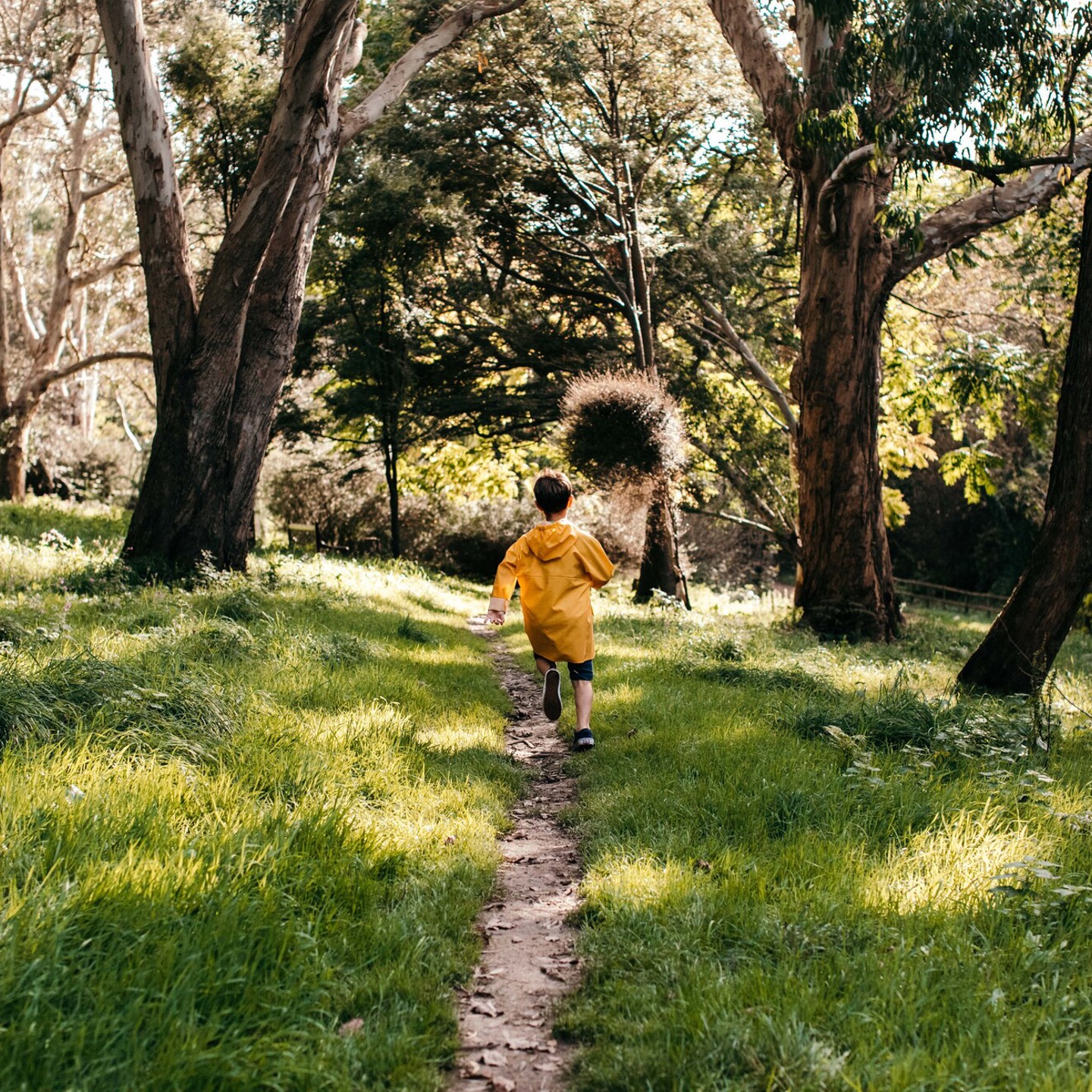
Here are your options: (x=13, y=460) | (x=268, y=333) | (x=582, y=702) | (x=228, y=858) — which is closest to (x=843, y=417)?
(x=268, y=333)

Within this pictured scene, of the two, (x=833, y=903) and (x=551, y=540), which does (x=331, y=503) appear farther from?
(x=833, y=903)

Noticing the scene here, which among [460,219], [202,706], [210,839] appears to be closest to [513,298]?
[460,219]

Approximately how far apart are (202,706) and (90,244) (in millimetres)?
27085

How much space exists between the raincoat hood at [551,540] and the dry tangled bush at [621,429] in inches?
328

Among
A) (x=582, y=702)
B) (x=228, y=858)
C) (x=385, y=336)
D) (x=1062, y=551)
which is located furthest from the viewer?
(x=385, y=336)

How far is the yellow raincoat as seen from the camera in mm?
7176

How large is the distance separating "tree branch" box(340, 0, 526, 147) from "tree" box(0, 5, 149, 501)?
397 inches

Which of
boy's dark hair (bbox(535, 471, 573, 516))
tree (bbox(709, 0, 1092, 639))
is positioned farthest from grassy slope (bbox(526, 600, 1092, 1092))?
tree (bbox(709, 0, 1092, 639))

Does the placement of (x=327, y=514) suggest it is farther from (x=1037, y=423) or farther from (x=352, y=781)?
(x=352, y=781)

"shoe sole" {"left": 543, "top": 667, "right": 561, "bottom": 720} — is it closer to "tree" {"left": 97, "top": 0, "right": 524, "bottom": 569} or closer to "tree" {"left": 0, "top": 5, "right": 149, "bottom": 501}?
"tree" {"left": 97, "top": 0, "right": 524, "bottom": 569}

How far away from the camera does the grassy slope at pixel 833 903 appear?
2.90m

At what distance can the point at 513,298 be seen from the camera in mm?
20375

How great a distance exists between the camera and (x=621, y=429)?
15.6 m

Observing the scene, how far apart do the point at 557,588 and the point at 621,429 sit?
8.73 metres
